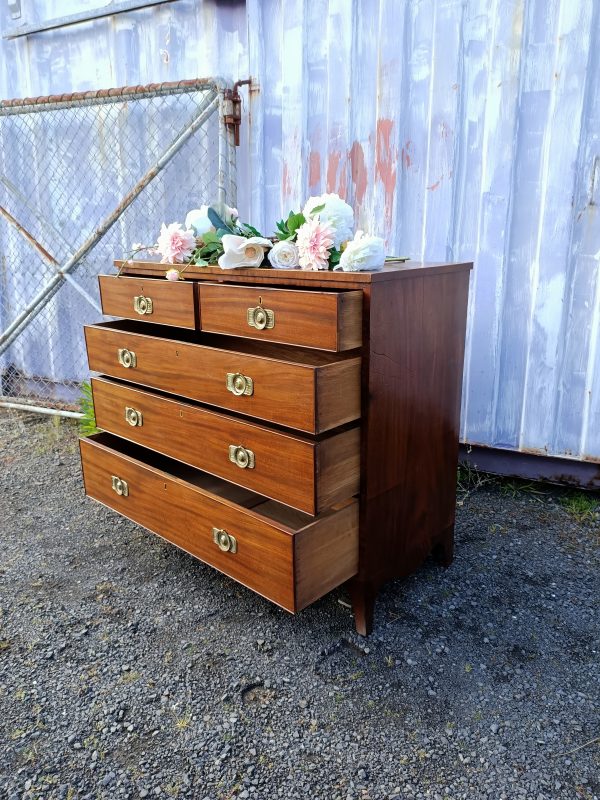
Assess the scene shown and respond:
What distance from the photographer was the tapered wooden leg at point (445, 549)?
2.51m

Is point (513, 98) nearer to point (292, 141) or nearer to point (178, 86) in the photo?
point (292, 141)

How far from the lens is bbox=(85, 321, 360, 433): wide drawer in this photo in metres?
1.83

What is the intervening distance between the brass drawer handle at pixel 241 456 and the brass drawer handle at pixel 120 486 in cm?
66

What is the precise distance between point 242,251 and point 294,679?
134 cm

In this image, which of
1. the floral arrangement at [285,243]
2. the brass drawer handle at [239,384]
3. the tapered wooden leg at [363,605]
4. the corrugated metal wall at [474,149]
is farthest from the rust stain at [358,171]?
the tapered wooden leg at [363,605]

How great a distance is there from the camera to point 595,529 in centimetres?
287

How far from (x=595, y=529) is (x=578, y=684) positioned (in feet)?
3.63

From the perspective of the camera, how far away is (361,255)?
183 centimetres

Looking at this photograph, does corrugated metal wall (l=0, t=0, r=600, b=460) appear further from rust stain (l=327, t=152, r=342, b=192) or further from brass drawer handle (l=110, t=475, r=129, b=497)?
brass drawer handle (l=110, t=475, r=129, b=497)

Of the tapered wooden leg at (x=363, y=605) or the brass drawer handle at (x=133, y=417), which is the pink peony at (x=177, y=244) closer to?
the brass drawer handle at (x=133, y=417)

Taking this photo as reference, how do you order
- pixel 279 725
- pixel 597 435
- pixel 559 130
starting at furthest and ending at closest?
pixel 597 435 < pixel 559 130 < pixel 279 725

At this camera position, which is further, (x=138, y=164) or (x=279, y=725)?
(x=138, y=164)

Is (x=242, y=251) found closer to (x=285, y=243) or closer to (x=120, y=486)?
(x=285, y=243)

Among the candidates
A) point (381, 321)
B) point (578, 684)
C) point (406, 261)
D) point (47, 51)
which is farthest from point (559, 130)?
point (47, 51)
